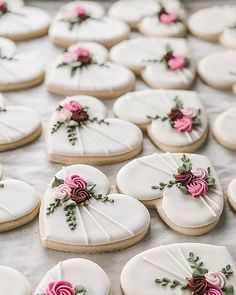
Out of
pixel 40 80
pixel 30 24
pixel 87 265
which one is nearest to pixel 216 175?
pixel 87 265

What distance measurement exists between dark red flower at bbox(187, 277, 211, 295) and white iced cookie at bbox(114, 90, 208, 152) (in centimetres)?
56

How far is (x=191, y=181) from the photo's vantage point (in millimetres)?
1668

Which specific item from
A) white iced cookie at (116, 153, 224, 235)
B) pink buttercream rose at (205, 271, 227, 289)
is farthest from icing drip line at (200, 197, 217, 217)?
pink buttercream rose at (205, 271, 227, 289)

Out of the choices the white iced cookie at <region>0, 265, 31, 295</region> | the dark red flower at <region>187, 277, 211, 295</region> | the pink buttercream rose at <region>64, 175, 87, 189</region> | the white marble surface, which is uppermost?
the pink buttercream rose at <region>64, 175, 87, 189</region>

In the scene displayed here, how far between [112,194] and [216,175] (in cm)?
32

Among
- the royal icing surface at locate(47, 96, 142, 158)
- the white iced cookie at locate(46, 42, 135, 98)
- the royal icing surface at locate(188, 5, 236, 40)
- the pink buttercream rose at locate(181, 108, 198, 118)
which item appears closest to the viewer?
the royal icing surface at locate(47, 96, 142, 158)

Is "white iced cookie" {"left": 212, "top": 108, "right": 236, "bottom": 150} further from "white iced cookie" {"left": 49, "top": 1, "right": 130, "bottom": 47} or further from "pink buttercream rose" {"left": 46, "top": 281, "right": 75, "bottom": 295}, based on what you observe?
"pink buttercream rose" {"left": 46, "top": 281, "right": 75, "bottom": 295}

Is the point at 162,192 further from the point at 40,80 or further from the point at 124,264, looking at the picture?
the point at 40,80

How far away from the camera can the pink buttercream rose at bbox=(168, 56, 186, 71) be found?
2172 millimetres

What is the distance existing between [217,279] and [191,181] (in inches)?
13.6

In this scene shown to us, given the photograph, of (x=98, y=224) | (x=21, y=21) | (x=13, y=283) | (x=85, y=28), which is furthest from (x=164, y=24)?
(x=13, y=283)

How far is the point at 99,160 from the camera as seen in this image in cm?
181

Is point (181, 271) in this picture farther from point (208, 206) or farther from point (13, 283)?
point (13, 283)

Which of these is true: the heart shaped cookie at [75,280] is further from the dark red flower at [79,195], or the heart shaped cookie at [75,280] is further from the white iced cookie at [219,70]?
the white iced cookie at [219,70]
